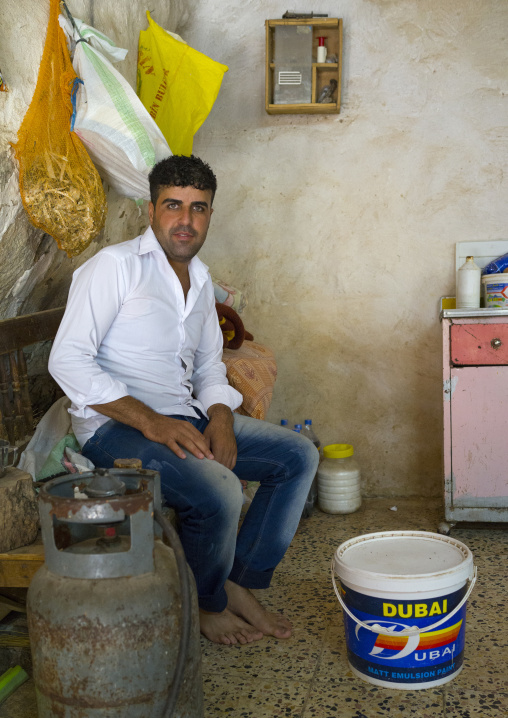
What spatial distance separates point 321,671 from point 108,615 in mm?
862

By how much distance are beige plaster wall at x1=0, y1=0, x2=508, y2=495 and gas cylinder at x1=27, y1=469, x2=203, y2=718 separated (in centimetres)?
195

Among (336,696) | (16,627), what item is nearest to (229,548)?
(336,696)

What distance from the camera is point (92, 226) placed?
2184 mm

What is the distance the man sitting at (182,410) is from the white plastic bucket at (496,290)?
4.20 feet

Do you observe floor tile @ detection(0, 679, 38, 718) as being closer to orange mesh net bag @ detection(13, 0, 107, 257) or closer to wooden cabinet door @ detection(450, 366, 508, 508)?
orange mesh net bag @ detection(13, 0, 107, 257)

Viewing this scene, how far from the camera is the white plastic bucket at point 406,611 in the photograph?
5.61 ft

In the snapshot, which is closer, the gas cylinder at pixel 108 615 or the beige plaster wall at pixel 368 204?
the gas cylinder at pixel 108 615

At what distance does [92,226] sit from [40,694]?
1341mm

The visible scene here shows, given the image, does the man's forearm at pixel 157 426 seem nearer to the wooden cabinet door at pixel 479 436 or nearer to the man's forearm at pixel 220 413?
the man's forearm at pixel 220 413

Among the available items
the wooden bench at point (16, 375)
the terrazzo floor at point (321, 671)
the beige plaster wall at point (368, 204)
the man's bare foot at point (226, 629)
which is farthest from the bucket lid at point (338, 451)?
the wooden bench at point (16, 375)

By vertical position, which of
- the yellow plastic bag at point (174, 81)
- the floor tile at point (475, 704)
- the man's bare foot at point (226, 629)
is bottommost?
the floor tile at point (475, 704)

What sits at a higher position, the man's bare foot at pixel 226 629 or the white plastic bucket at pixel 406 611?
the white plastic bucket at pixel 406 611

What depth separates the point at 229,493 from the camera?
1.92 m

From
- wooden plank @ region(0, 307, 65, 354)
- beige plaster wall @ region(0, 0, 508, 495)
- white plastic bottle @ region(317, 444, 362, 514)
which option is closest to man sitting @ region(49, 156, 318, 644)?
wooden plank @ region(0, 307, 65, 354)
